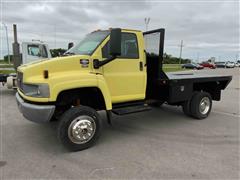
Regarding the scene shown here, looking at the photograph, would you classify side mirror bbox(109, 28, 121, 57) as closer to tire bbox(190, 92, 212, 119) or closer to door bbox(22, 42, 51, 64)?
tire bbox(190, 92, 212, 119)

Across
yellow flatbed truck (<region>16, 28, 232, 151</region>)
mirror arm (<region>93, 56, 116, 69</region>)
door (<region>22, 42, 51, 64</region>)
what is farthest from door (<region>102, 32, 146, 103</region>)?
door (<region>22, 42, 51, 64</region>)

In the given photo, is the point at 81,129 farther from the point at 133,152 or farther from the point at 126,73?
the point at 126,73

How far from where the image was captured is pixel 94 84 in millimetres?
3891

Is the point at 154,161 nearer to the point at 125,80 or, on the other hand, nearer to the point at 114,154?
the point at 114,154

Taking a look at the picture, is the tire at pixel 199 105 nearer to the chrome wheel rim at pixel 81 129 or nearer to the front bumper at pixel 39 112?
the chrome wheel rim at pixel 81 129

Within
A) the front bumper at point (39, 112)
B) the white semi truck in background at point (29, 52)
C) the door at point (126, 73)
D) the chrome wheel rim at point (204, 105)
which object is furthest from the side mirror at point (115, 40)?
the white semi truck in background at point (29, 52)

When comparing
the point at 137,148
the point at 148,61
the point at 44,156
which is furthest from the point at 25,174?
the point at 148,61

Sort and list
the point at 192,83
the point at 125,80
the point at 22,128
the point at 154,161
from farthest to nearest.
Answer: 1. the point at 192,83
2. the point at 22,128
3. the point at 125,80
4. the point at 154,161

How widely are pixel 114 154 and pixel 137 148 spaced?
0.50 meters

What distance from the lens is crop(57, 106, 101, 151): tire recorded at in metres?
3.76

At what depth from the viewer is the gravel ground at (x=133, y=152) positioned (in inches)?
126

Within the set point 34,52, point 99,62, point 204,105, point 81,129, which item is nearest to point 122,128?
point 81,129

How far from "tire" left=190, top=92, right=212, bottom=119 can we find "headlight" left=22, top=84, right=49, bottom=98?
13.3 feet

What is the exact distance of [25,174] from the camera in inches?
123
